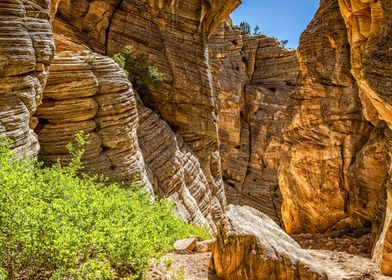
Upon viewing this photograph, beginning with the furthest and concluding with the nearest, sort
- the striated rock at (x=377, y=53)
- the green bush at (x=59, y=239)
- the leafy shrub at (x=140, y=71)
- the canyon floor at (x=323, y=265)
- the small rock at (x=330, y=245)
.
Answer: the leafy shrub at (x=140, y=71) → the small rock at (x=330, y=245) → the striated rock at (x=377, y=53) → the canyon floor at (x=323, y=265) → the green bush at (x=59, y=239)

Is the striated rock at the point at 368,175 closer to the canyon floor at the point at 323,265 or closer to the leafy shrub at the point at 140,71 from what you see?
the canyon floor at the point at 323,265

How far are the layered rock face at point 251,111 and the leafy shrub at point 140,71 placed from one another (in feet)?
56.4

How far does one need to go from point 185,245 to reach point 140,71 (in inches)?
532

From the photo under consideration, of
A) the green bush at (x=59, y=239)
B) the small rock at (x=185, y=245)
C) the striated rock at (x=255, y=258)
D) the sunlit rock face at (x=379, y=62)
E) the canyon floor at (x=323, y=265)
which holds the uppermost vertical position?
the sunlit rock face at (x=379, y=62)

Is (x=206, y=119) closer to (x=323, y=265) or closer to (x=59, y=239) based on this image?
(x=323, y=265)

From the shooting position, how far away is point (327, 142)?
19.2 m

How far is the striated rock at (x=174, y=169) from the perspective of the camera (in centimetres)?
1708

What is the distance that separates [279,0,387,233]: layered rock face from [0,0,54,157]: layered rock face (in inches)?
575

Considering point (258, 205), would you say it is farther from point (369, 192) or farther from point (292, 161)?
point (369, 192)

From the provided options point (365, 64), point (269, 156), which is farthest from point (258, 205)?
point (365, 64)

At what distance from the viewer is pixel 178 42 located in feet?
74.5

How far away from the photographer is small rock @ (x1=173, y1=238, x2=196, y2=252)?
9559 mm

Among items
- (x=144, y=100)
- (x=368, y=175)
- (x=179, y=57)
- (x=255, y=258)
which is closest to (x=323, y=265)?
(x=255, y=258)

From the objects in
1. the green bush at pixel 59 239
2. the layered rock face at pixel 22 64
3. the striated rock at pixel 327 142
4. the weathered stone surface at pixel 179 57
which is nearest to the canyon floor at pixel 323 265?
the green bush at pixel 59 239
